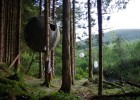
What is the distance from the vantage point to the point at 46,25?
16.4 metres

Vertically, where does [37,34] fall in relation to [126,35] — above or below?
below

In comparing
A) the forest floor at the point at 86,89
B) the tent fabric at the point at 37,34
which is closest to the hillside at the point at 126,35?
the forest floor at the point at 86,89

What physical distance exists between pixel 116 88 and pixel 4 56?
32.9 ft

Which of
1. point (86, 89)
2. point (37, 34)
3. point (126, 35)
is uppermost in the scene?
point (126, 35)

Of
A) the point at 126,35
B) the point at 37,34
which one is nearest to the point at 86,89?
the point at 37,34

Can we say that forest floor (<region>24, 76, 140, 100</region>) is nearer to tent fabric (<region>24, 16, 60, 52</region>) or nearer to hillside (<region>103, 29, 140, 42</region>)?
tent fabric (<region>24, 16, 60, 52</region>)

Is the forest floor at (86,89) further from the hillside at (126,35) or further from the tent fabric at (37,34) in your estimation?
the hillside at (126,35)

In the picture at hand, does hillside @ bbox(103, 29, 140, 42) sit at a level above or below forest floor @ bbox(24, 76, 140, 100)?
above

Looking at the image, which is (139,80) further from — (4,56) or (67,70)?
(4,56)

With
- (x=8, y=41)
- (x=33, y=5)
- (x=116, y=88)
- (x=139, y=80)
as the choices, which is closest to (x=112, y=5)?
(x=116, y=88)

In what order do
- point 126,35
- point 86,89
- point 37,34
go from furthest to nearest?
point 126,35, point 37,34, point 86,89

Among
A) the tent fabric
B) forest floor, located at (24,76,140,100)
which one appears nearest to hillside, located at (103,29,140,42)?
forest floor, located at (24,76,140,100)

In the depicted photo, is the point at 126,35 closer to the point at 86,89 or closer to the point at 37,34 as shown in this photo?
the point at 86,89

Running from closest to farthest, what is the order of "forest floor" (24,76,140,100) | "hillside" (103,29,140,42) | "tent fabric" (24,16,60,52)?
"forest floor" (24,76,140,100) < "tent fabric" (24,16,60,52) < "hillside" (103,29,140,42)
